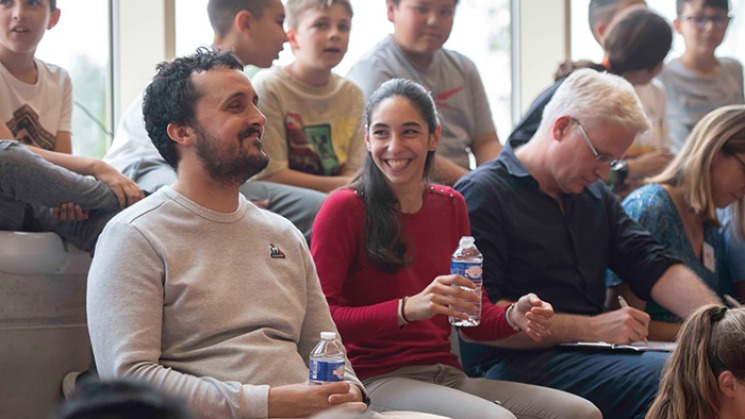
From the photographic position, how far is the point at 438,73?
4.02m

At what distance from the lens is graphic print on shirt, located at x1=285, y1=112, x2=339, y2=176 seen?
344cm

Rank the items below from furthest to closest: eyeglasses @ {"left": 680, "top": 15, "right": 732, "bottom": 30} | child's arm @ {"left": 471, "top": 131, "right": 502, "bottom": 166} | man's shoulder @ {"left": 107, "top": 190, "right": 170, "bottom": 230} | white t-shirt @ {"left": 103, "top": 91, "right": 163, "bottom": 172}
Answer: eyeglasses @ {"left": 680, "top": 15, "right": 732, "bottom": 30}, child's arm @ {"left": 471, "top": 131, "right": 502, "bottom": 166}, white t-shirt @ {"left": 103, "top": 91, "right": 163, "bottom": 172}, man's shoulder @ {"left": 107, "top": 190, "right": 170, "bottom": 230}

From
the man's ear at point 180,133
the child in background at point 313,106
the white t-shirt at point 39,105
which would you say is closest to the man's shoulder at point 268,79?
the child in background at point 313,106

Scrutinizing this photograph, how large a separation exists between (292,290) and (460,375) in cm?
64

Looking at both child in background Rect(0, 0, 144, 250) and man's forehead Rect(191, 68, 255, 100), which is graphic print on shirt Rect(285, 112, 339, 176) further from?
man's forehead Rect(191, 68, 255, 100)

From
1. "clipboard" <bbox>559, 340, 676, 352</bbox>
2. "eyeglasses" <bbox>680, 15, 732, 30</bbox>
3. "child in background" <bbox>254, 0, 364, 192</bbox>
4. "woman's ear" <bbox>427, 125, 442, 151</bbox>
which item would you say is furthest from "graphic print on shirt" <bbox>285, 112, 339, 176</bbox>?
"eyeglasses" <bbox>680, 15, 732, 30</bbox>

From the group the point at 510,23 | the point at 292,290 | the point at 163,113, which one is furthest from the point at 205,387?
the point at 510,23

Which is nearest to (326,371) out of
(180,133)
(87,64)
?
(180,133)

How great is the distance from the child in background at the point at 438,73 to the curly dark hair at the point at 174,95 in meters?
1.60

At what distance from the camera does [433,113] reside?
271cm

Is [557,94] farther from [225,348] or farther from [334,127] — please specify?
[225,348]

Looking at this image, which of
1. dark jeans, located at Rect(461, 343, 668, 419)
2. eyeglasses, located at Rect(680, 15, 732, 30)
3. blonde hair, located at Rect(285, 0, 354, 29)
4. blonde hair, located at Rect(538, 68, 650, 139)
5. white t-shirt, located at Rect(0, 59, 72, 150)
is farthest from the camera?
eyeglasses, located at Rect(680, 15, 732, 30)

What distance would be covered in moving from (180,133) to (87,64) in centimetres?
195

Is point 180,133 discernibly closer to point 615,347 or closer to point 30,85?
point 30,85
